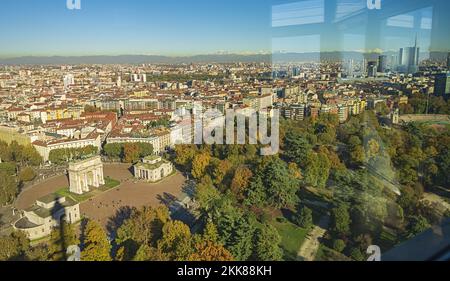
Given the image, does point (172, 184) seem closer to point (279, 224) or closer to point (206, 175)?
point (206, 175)

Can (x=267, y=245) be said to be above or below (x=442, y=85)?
below

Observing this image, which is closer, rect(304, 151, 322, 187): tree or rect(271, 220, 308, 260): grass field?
rect(271, 220, 308, 260): grass field

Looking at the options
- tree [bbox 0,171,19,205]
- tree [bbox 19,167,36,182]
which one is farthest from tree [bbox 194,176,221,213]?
tree [bbox 19,167,36,182]

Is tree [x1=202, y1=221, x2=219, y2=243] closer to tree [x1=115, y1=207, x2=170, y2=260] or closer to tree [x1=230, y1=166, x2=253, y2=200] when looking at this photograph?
tree [x1=115, y1=207, x2=170, y2=260]

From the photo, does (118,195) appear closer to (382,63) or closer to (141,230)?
(141,230)

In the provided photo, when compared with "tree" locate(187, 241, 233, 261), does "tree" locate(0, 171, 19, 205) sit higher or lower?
lower

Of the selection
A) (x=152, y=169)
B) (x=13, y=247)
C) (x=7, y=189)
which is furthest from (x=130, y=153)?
(x=13, y=247)

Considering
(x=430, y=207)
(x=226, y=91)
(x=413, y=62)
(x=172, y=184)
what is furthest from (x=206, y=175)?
(x=226, y=91)
